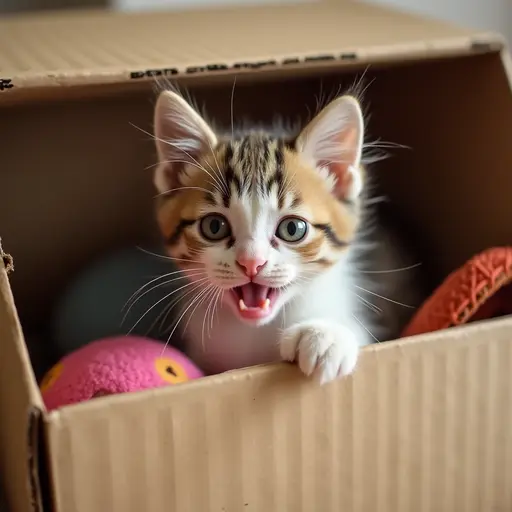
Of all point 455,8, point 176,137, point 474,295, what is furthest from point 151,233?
point 455,8

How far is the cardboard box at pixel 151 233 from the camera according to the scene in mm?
673

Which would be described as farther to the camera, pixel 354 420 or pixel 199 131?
pixel 199 131

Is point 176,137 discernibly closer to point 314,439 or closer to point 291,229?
point 291,229

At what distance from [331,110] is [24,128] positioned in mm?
628

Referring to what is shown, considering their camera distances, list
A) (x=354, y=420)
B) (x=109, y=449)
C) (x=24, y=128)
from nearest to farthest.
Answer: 1. (x=109, y=449)
2. (x=354, y=420)
3. (x=24, y=128)

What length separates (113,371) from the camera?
0.82 meters

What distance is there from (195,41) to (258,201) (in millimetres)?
301

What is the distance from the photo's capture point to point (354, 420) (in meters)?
0.76

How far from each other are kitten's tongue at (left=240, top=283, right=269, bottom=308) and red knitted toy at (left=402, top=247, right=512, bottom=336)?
23 cm

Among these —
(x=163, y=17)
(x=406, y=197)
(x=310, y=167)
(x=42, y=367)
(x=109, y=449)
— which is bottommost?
(x=42, y=367)

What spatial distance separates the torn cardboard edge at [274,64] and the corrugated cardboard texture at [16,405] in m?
0.24

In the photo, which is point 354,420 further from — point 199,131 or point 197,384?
point 199,131

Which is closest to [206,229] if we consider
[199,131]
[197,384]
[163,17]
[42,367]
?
[199,131]

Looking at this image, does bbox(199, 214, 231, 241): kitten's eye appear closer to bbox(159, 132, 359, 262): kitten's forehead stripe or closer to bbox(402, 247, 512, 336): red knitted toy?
bbox(159, 132, 359, 262): kitten's forehead stripe
